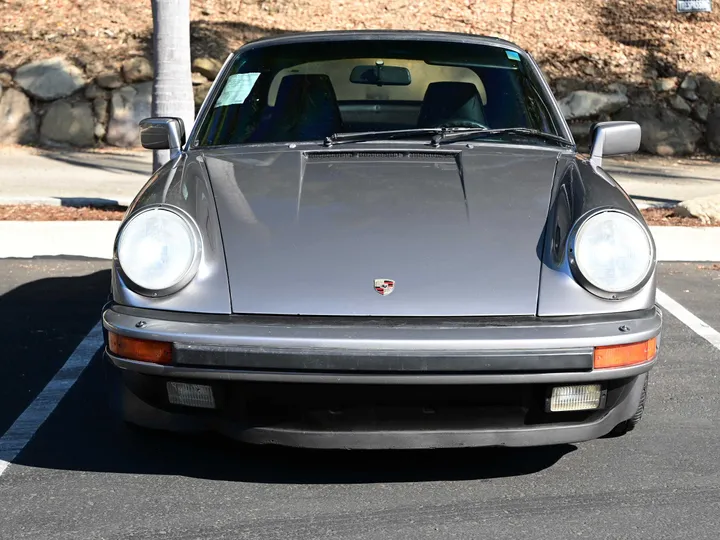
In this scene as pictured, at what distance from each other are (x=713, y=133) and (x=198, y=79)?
7230 millimetres

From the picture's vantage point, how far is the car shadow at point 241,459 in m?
3.70

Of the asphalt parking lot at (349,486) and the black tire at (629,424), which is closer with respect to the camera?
the asphalt parking lot at (349,486)

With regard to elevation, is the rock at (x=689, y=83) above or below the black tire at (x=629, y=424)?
below

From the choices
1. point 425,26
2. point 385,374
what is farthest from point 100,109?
point 385,374

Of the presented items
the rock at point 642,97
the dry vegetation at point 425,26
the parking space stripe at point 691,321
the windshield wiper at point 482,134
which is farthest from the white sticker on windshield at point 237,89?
the rock at point 642,97

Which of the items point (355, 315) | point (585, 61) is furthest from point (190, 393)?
point (585, 61)

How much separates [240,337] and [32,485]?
98cm

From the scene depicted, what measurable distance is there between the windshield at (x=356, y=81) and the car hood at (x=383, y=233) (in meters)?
0.50

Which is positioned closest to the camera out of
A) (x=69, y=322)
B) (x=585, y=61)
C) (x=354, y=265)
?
(x=354, y=265)

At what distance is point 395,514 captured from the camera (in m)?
3.38

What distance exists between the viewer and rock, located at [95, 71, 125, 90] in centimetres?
1463

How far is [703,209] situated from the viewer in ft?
31.1

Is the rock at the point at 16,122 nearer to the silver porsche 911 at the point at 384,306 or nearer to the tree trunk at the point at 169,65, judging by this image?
the tree trunk at the point at 169,65

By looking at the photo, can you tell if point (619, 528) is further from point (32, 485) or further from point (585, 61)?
point (585, 61)
